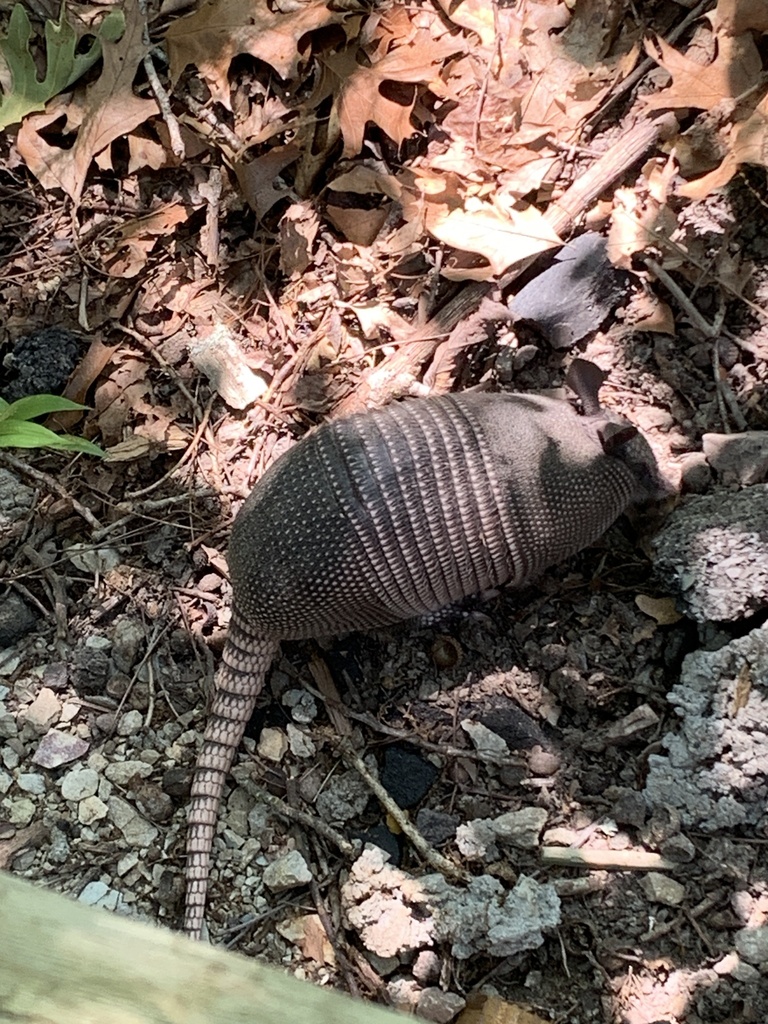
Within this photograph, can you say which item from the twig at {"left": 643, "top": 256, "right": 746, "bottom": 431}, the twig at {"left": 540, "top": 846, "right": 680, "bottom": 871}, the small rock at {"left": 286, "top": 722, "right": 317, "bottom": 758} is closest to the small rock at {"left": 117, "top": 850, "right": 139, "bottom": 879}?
the small rock at {"left": 286, "top": 722, "right": 317, "bottom": 758}

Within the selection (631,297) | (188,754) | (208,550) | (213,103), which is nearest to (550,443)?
(631,297)

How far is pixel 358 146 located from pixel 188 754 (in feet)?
8.39

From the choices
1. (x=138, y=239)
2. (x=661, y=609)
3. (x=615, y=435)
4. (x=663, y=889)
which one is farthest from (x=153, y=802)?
(x=138, y=239)

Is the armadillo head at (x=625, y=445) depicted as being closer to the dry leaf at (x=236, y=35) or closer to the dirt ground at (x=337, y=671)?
the dirt ground at (x=337, y=671)

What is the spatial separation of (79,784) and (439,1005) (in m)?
1.50

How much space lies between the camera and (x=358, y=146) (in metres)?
3.70

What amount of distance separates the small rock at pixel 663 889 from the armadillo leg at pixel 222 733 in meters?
1.52

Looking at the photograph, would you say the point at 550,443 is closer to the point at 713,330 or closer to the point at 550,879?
the point at 713,330

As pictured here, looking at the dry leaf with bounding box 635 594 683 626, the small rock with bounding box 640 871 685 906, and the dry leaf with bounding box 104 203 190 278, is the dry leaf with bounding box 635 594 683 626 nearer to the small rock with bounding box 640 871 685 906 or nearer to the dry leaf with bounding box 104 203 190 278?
the small rock with bounding box 640 871 685 906

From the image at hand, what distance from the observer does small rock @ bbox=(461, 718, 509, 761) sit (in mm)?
3234

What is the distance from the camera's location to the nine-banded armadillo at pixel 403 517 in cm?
313

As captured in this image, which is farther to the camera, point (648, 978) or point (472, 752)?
point (472, 752)

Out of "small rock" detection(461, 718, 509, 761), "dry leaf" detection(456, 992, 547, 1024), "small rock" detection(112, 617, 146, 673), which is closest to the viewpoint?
"dry leaf" detection(456, 992, 547, 1024)

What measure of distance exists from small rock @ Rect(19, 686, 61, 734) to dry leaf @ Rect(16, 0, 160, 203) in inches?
85.3
